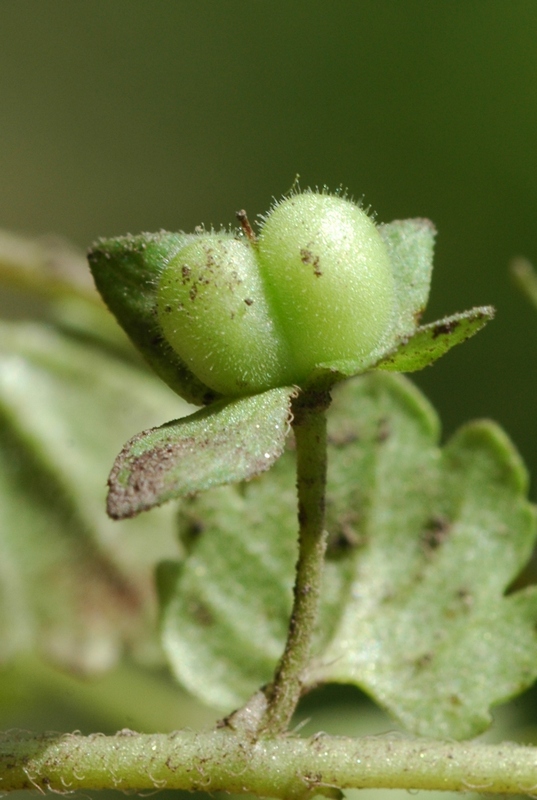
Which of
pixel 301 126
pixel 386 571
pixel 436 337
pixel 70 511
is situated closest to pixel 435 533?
pixel 386 571

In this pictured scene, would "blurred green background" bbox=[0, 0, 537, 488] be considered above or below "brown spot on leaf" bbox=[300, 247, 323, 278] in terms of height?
above

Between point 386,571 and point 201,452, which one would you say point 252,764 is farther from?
point 386,571

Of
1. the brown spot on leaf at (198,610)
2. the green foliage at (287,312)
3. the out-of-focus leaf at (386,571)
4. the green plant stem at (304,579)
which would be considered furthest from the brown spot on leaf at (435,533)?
the green foliage at (287,312)

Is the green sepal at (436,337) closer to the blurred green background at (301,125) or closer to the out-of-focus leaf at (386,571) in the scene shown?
the out-of-focus leaf at (386,571)

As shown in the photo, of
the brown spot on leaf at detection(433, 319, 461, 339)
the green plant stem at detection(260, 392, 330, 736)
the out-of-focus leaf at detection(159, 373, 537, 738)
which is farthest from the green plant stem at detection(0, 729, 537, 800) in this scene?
the brown spot on leaf at detection(433, 319, 461, 339)

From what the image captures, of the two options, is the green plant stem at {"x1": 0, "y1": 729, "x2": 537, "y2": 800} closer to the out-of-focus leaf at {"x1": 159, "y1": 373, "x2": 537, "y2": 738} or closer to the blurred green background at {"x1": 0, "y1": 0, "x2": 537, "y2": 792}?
the out-of-focus leaf at {"x1": 159, "y1": 373, "x2": 537, "y2": 738}
